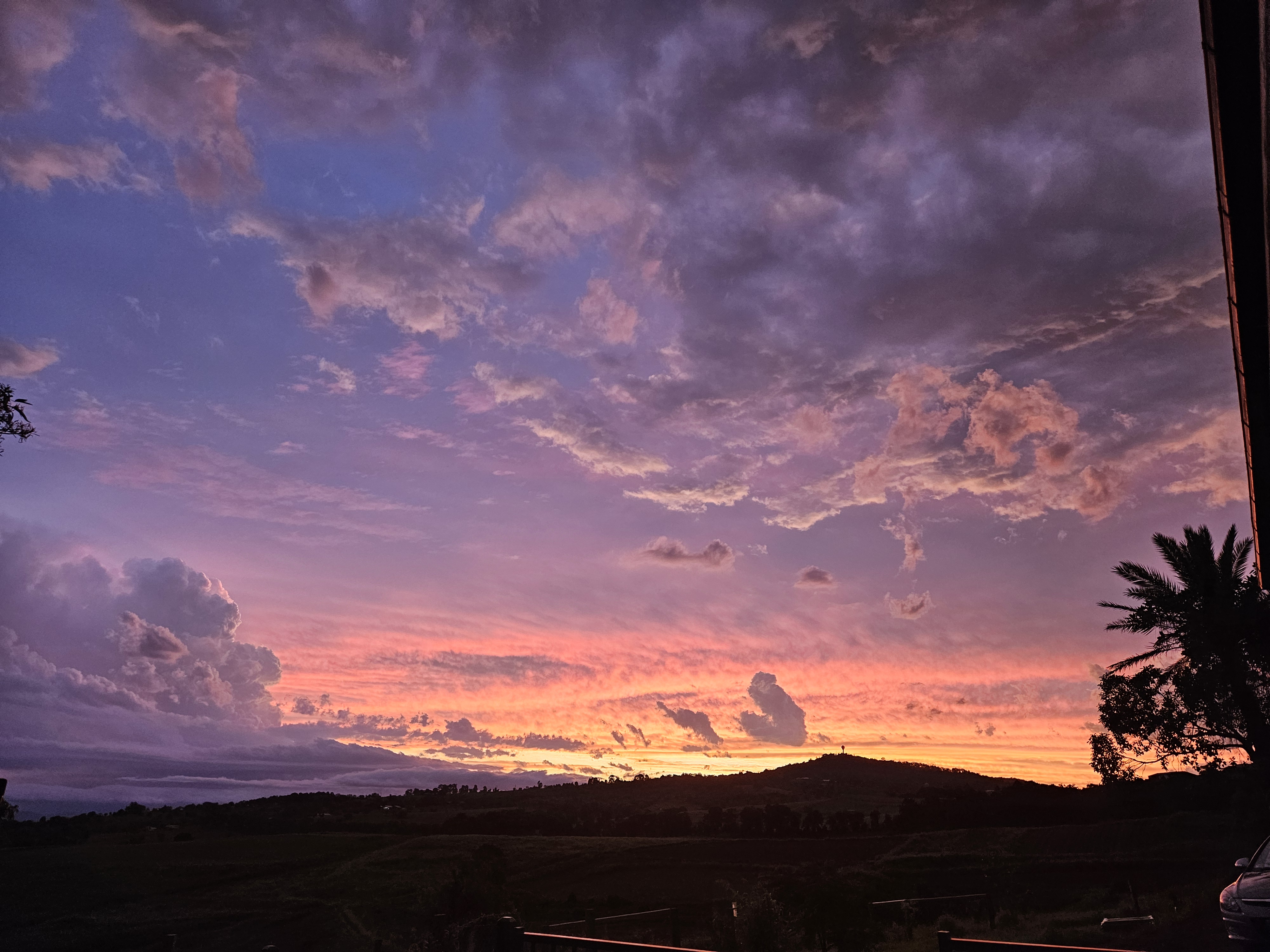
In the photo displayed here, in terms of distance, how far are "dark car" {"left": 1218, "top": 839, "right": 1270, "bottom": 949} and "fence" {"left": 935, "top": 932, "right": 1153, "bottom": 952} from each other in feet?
22.3

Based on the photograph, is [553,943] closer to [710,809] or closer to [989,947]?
[989,947]

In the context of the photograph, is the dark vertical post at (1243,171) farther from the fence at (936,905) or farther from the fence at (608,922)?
the fence at (936,905)

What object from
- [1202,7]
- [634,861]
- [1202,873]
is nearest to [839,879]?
[1202,873]

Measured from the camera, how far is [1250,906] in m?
11.1

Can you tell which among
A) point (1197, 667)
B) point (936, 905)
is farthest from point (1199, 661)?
point (936, 905)

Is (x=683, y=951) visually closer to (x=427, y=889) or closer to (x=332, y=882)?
(x=427, y=889)

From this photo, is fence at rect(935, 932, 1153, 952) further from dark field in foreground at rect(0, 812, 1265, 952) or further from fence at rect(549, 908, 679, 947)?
dark field in foreground at rect(0, 812, 1265, 952)

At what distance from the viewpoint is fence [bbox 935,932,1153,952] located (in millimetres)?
5777

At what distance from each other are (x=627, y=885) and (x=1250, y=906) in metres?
64.1

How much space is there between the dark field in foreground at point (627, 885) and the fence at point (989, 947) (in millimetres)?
19615

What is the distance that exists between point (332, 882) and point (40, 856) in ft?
105

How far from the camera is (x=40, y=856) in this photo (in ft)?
256

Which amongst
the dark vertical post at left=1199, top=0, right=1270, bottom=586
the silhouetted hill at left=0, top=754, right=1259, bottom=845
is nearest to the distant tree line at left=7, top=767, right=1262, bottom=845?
the silhouetted hill at left=0, top=754, right=1259, bottom=845

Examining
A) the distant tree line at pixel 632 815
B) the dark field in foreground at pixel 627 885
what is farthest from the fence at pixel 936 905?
the distant tree line at pixel 632 815
